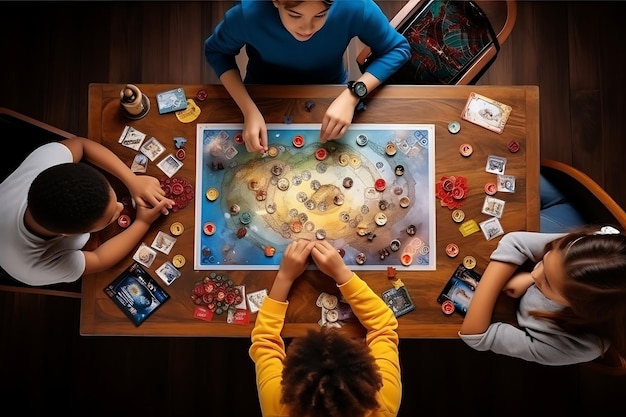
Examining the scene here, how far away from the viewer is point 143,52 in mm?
2242

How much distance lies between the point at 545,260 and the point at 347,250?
477 millimetres

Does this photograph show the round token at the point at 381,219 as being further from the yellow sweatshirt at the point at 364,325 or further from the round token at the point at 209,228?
the round token at the point at 209,228

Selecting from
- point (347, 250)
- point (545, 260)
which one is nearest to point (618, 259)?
point (545, 260)

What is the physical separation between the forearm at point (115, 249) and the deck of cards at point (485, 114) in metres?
0.89

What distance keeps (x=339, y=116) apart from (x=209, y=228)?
442 mm

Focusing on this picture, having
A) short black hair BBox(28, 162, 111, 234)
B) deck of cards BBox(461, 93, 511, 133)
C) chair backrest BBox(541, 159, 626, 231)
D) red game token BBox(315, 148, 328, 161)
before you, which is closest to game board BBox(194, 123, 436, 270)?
red game token BBox(315, 148, 328, 161)

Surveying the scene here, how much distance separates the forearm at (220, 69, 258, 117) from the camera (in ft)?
4.61

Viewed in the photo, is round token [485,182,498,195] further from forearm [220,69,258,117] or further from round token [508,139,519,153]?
forearm [220,69,258,117]

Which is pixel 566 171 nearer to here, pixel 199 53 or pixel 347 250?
pixel 347 250

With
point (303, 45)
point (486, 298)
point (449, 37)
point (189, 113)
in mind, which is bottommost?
point (486, 298)

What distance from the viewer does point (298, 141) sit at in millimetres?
1431

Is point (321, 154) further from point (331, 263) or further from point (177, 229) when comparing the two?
point (177, 229)

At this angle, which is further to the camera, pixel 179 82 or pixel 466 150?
pixel 179 82

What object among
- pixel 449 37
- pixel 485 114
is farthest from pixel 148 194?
pixel 449 37
